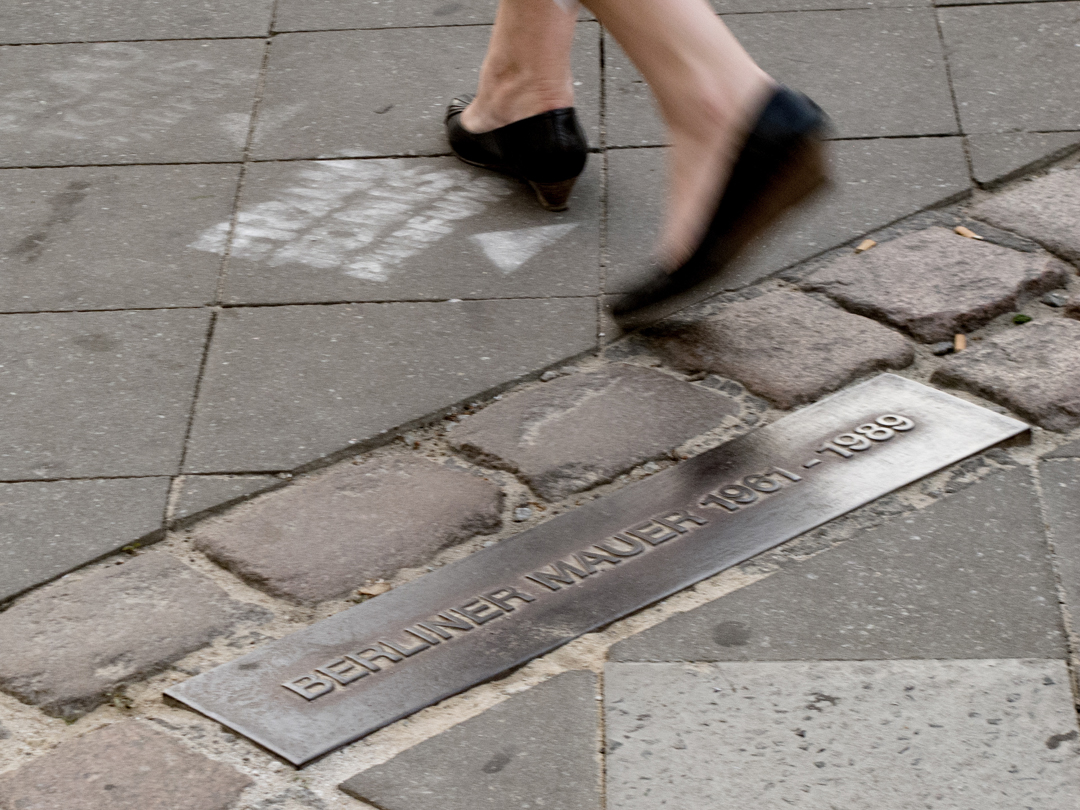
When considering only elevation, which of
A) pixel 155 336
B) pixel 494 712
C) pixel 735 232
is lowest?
pixel 494 712

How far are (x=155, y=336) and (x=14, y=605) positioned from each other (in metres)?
0.77

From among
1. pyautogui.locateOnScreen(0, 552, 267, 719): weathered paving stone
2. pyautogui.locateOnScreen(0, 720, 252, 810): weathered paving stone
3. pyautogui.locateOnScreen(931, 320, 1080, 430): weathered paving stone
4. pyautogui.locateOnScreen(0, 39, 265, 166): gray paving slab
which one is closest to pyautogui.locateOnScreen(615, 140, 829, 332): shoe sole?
pyautogui.locateOnScreen(931, 320, 1080, 430): weathered paving stone

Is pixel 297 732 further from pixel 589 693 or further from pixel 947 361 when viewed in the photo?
pixel 947 361

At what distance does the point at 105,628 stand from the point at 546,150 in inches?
56.9

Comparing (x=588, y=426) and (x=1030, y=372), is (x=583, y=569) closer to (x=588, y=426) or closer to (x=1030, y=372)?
(x=588, y=426)

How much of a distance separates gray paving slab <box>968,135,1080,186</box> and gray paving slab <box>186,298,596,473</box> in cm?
102

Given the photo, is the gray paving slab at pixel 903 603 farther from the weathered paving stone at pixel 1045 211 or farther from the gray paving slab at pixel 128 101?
the gray paving slab at pixel 128 101

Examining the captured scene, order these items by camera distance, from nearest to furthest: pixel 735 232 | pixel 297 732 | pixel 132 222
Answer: pixel 297 732, pixel 735 232, pixel 132 222

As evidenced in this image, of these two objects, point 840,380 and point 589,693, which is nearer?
point 589,693

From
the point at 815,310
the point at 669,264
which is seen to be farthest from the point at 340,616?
the point at 815,310

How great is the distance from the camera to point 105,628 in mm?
2141

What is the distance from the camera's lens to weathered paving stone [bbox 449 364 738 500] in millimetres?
2424

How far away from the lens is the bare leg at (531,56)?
9.80 feet

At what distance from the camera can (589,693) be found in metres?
1.94
